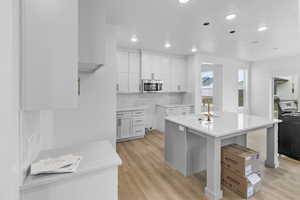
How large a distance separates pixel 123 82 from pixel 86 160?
11.1 ft

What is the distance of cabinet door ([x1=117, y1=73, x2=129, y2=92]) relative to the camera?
14.4ft

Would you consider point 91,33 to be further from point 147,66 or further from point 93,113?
point 147,66

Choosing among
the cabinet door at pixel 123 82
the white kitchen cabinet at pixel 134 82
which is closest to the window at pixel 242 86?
the white kitchen cabinet at pixel 134 82

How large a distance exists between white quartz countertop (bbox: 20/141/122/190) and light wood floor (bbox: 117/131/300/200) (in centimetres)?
89

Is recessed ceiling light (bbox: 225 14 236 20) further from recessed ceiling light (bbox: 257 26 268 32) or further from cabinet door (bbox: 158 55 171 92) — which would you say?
cabinet door (bbox: 158 55 171 92)

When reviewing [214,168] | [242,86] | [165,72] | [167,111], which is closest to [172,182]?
[214,168]

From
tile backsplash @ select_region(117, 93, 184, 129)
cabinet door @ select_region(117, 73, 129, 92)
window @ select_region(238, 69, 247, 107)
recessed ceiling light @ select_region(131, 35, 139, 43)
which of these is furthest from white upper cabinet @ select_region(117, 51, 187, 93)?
window @ select_region(238, 69, 247, 107)

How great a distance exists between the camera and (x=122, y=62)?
174 inches

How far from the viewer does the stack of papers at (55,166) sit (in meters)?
1.02

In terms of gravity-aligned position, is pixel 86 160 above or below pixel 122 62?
below

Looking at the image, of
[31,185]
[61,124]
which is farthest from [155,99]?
[31,185]

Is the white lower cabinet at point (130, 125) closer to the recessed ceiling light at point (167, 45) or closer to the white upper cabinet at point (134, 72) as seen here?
the white upper cabinet at point (134, 72)

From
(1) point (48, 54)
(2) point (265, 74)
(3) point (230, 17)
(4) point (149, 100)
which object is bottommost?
(4) point (149, 100)

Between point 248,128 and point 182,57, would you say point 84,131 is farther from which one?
point 182,57
